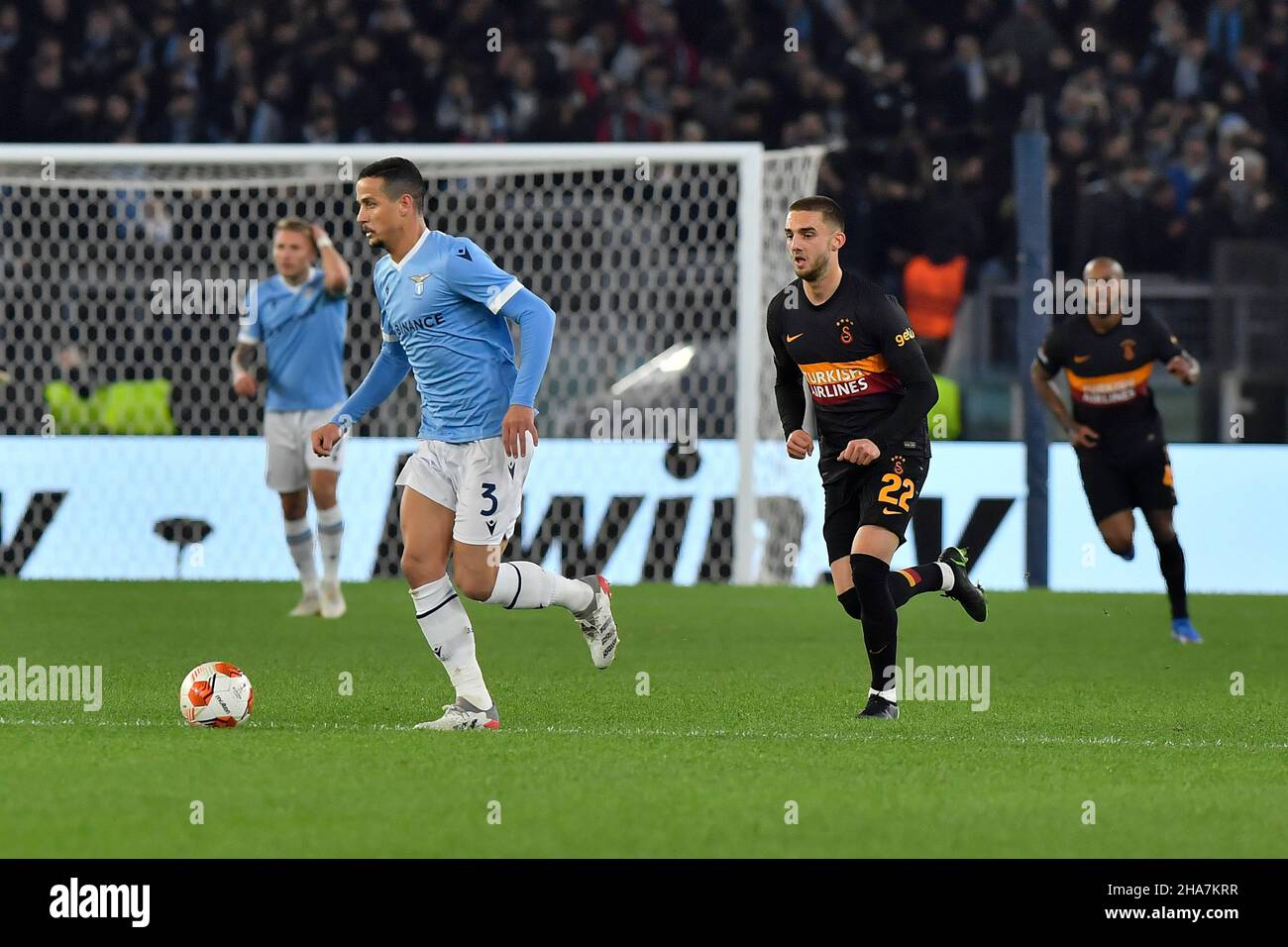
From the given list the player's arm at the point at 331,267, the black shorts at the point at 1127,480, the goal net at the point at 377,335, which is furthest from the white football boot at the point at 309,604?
the black shorts at the point at 1127,480

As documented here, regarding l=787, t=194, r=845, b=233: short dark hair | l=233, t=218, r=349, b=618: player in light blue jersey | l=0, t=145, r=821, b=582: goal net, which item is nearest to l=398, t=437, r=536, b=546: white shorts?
l=787, t=194, r=845, b=233: short dark hair

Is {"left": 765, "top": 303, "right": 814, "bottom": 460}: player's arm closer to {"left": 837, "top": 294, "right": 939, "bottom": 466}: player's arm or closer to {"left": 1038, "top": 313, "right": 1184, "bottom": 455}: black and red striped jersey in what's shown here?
{"left": 837, "top": 294, "right": 939, "bottom": 466}: player's arm

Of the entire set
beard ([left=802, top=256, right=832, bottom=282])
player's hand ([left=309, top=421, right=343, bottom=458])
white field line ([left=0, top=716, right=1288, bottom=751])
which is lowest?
white field line ([left=0, top=716, right=1288, bottom=751])

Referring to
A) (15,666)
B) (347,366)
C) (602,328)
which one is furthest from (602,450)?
(15,666)

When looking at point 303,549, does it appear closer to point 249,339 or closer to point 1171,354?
point 249,339

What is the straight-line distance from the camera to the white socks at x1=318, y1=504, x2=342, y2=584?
39.3 ft

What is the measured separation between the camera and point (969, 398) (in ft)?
50.9

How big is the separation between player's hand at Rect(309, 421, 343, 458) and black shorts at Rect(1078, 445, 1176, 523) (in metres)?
5.77

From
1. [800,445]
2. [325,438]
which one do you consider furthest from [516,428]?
[800,445]

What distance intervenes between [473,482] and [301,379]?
5.12m

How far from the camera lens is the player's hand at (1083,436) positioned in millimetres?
11578

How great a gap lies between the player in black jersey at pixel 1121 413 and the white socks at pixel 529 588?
481cm

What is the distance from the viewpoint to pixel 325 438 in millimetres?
7027

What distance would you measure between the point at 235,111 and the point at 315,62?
88 centimetres
